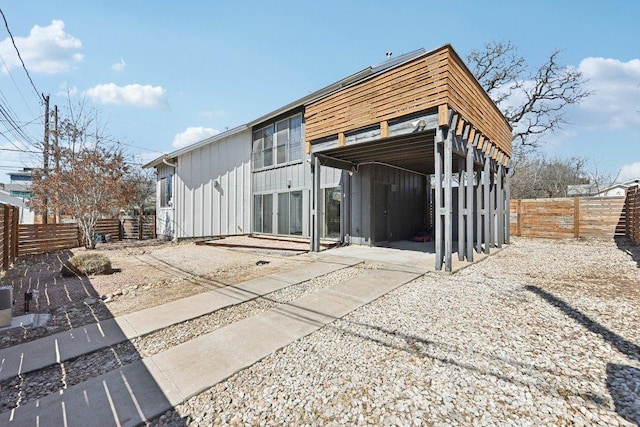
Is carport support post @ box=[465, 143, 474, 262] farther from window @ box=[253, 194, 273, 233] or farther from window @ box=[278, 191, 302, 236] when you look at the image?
window @ box=[253, 194, 273, 233]

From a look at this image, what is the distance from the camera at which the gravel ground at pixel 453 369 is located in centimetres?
172

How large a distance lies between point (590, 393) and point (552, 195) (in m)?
23.9

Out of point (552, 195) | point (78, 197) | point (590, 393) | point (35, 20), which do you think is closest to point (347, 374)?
point (590, 393)

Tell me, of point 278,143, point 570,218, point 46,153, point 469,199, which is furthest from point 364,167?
point 46,153

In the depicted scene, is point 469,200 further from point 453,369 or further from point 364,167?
point 453,369

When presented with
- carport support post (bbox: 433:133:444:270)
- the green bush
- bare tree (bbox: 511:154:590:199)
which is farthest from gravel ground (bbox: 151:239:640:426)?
bare tree (bbox: 511:154:590:199)

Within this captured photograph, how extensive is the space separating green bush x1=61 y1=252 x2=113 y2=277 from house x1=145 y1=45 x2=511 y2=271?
15.2ft

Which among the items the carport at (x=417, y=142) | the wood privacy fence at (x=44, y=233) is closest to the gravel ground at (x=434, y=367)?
the carport at (x=417, y=142)

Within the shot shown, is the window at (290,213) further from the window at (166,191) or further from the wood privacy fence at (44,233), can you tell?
the wood privacy fence at (44,233)

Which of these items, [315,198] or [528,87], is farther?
[528,87]

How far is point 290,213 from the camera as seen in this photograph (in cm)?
1058

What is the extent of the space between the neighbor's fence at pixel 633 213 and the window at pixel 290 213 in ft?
34.1

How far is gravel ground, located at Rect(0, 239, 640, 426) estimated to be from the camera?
5.69 ft

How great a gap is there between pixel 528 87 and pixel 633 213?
11748mm
